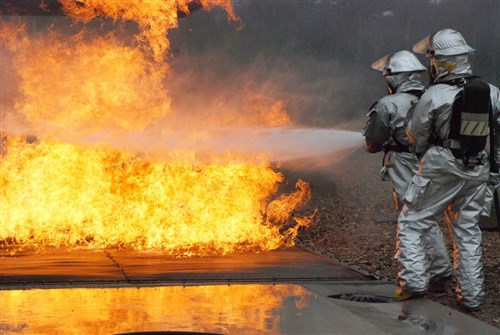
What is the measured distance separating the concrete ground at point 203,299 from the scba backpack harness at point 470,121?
3.56 ft

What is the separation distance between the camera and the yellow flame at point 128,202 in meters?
8.19

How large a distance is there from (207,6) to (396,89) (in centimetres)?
471

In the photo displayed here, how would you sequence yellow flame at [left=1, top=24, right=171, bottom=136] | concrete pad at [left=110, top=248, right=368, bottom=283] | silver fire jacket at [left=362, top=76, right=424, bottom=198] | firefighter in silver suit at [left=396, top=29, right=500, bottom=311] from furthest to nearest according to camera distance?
yellow flame at [left=1, top=24, right=171, bottom=136] → silver fire jacket at [left=362, top=76, right=424, bottom=198] → concrete pad at [left=110, top=248, right=368, bottom=283] → firefighter in silver suit at [left=396, top=29, right=500, bottom=311]

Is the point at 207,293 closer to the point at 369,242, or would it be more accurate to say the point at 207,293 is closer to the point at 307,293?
the point at 307,293

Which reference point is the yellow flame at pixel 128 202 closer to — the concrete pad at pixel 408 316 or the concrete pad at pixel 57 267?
the concrete pad at pixel 57 267

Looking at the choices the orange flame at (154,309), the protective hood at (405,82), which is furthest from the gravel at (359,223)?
the protective hood at (405,82)

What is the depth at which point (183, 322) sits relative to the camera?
4.83m

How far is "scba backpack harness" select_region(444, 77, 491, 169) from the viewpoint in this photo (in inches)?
221

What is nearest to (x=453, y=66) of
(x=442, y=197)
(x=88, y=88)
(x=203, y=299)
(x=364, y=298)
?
(x=442, y=197)

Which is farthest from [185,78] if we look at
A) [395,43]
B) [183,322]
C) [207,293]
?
[183,322]

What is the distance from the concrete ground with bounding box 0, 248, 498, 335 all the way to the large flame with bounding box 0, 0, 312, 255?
932 mm

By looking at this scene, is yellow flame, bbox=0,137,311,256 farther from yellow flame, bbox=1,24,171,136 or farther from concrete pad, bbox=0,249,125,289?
concrete pad, bbox=0,249,125,289

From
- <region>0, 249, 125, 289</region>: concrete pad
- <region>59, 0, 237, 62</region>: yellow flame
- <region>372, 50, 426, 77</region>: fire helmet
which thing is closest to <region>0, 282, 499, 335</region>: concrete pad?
<region>0, 249, 125, 289</region>: concrete pad

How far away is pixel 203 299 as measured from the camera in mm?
5543
